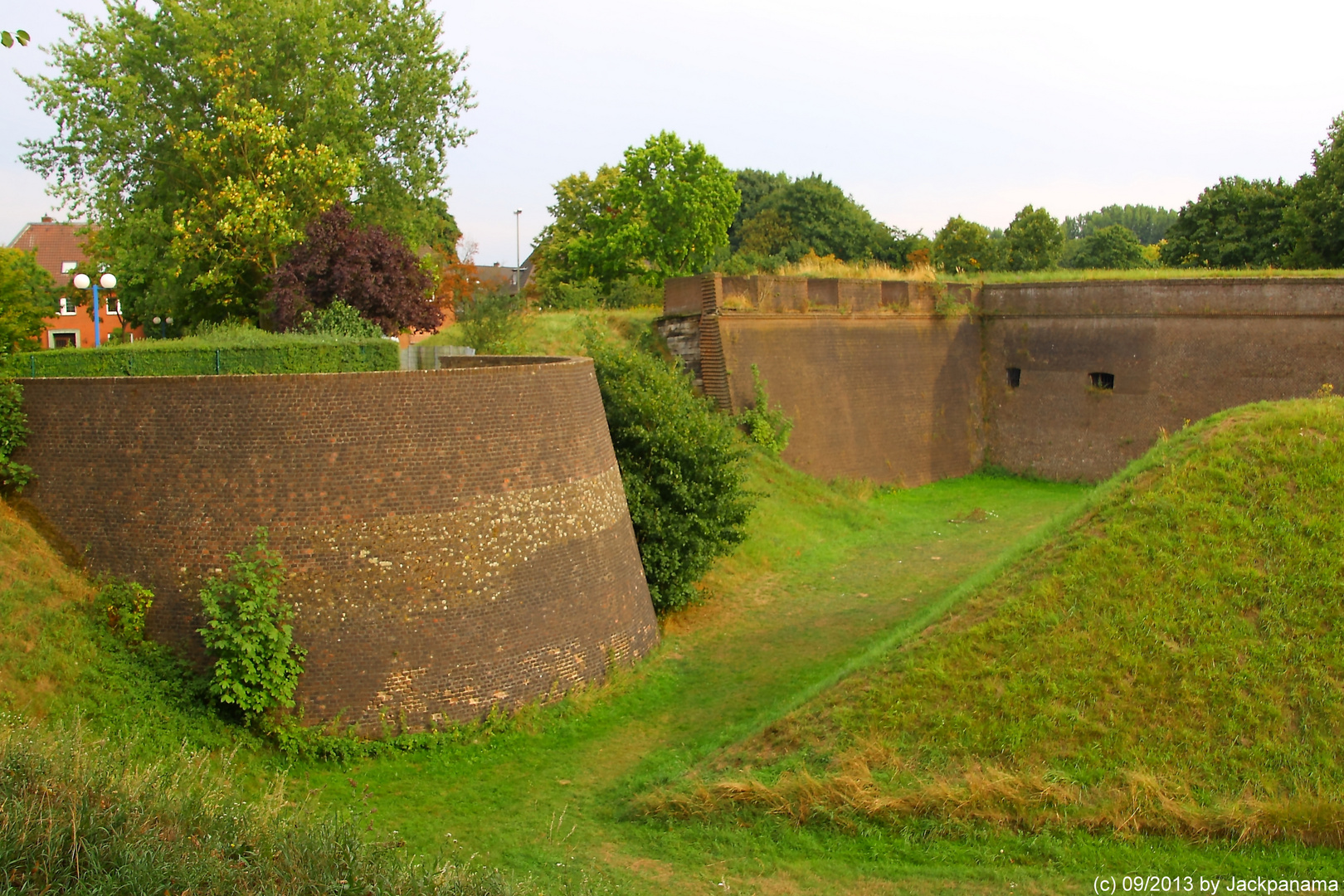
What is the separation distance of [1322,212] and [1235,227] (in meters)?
4.14

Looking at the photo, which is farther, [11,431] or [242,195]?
[242,195]

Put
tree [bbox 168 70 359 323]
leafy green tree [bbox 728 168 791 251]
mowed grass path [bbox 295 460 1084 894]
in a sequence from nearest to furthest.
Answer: mowed grass path [bbox 295 460 1084 894], tree [bbox 168 70 359 323], leafy green tree [bbox 728 168 791 251]

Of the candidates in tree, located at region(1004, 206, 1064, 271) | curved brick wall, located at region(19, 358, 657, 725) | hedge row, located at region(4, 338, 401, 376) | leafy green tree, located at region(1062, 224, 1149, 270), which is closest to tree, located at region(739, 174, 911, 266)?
tree, located at region(1004, 206, 1064, 271)

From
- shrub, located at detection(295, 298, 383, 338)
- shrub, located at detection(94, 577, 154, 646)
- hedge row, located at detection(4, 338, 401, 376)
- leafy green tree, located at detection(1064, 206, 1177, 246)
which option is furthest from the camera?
leafy green tree, located at detection(1064, 206, 1177, 246)

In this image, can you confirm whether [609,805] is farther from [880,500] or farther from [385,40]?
[385,40]

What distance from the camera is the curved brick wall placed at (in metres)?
10.8

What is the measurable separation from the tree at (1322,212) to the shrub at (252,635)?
101 ft

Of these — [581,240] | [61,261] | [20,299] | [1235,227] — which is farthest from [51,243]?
[1235,227]

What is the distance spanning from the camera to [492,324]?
2030cm

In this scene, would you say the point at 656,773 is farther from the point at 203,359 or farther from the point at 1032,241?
the point at 1032,241

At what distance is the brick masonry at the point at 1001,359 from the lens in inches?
912

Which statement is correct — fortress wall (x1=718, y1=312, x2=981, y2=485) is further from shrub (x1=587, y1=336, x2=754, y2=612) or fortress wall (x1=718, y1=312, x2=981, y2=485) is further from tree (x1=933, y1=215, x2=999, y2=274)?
tree (x1=933, y1=215, x2=999, y2=274)

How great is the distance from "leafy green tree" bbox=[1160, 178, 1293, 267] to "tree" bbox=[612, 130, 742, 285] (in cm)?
1606

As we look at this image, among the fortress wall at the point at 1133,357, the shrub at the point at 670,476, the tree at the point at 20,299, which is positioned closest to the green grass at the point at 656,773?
the shrub at the point at 670,476
